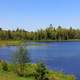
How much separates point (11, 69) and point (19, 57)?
381 cm

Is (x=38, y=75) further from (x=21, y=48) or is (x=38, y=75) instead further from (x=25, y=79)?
(x=21, y=48)

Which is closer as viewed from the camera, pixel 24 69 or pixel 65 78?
pixel 65 78

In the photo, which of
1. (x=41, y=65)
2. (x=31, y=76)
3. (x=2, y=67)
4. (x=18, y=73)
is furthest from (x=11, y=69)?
(x=41, y=65)

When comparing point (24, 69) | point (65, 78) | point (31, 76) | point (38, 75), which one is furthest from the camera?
point (24, 69)

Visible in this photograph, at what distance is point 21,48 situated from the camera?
39.3 m

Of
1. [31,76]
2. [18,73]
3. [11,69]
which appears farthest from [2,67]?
[31,76]

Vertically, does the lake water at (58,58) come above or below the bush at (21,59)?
below

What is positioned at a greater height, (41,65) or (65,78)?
(41,65)

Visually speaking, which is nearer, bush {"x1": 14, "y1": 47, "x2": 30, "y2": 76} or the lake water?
bush {"x1": 14, "y1": 47, "x2": 30, "y2": 76}

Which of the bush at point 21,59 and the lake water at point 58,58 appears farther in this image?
the lake water at point 58,58

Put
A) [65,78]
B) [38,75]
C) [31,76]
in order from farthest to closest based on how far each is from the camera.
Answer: [65,78]
[31,76]
[38,75]

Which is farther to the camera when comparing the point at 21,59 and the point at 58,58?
the point at 58,58

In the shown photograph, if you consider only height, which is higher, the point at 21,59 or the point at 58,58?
the point at 21,59

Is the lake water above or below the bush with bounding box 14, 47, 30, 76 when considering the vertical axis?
below
